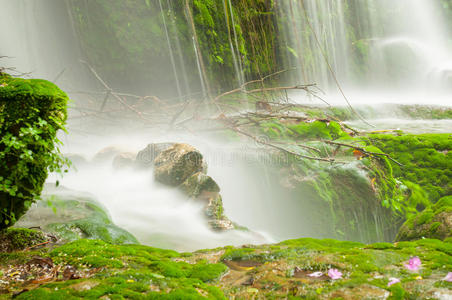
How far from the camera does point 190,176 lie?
6871mm

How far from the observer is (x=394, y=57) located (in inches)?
777

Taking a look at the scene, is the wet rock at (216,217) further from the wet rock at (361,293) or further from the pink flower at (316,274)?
the wet rock at (361,293)

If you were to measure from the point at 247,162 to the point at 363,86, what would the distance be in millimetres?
15905

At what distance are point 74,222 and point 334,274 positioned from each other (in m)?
3.41

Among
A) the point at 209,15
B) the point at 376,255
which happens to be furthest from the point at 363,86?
the point at 376,255

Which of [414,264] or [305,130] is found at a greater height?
[305,130]

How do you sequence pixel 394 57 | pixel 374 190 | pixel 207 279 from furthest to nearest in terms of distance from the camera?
pixel 394 57 → pixel 374 190 → pixel 207 279

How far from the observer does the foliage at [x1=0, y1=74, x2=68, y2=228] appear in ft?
7.39

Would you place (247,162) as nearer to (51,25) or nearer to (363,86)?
(51,25)

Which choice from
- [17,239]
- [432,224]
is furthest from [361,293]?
[17,239]

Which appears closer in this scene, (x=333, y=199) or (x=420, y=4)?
(x=333, y=199)

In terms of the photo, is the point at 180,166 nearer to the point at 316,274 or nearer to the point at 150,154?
the point at 150,154

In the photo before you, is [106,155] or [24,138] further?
[106,155]

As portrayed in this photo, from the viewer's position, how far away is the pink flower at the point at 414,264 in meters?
2.37
